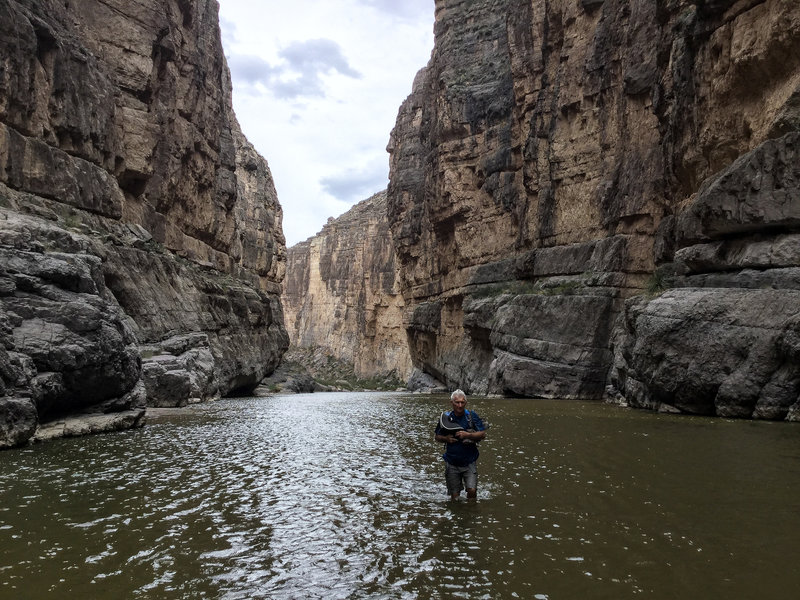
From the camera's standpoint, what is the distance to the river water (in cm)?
540

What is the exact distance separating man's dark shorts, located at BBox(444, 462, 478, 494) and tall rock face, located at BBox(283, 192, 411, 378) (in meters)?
82.3

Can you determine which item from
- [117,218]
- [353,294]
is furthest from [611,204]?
[353,294]

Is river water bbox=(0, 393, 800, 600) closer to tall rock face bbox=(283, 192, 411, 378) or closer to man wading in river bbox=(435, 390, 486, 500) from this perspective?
man wading in river bbox=(435, 390, 486, 500)

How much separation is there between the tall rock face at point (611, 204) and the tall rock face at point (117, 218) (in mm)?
17998

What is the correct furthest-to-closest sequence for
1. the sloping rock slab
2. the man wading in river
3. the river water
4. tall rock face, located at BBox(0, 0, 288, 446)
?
1. tall rock face, located at BBox(0, 0, 288, 446)
2. the sloping rock slab
3. the man wading in river
4. the river water

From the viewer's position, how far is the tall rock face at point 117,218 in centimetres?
1560

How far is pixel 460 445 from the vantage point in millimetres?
8609

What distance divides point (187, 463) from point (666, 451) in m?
9.45

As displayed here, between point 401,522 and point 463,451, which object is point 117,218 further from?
point 401,522

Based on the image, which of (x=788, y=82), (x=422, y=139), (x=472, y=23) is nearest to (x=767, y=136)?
(x=788, y=82)

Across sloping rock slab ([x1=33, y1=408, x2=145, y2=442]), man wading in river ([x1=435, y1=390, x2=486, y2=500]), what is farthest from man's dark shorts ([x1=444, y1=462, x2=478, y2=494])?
sloping rock slab ([x1=33, y1=408, x2=145, y2=442])

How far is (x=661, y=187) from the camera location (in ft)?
105

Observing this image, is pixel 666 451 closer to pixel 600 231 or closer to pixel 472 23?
pixel 600 231

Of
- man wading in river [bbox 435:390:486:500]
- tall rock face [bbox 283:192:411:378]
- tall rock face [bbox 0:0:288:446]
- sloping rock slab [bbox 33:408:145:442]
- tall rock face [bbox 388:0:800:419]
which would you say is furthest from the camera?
tall rock face [bbox 283:192:411:378]
